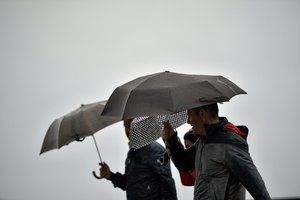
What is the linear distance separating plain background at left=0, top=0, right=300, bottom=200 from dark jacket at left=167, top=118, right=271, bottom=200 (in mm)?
2745

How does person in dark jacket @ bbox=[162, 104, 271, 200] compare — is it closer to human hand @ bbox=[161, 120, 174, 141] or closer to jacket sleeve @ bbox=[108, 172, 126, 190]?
human hand @ bbox=[161, 120, 174, 141]

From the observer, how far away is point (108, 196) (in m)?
4.90

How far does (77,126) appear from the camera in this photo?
305 cm

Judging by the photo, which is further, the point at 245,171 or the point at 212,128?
the point at 212,128

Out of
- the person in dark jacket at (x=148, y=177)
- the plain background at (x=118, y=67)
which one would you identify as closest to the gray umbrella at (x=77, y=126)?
the person in dark jacket at (x=148, y=177)

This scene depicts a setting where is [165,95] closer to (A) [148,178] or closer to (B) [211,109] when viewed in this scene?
(B) [211,109]

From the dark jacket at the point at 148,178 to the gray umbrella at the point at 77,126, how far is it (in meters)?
0.29

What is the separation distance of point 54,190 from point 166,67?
1.77 metres

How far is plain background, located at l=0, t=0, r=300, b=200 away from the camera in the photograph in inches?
187

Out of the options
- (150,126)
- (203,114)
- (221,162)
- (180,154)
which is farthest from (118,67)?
(221,162)

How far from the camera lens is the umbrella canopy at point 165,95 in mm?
1776

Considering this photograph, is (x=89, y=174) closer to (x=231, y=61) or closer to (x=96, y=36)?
(x=96, y=36)

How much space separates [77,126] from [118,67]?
216 centimetres

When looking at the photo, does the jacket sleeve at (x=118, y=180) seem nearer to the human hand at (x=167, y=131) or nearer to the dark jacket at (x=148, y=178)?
the dark jacket at (x=148, y=178)
